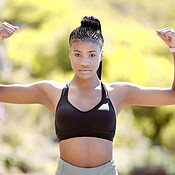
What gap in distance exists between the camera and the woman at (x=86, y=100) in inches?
91.4

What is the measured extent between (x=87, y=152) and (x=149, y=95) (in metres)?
0.49

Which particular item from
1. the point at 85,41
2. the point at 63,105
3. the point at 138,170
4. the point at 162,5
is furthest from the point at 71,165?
the point at 162,5

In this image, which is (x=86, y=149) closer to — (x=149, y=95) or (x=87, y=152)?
(x=87, y=152)

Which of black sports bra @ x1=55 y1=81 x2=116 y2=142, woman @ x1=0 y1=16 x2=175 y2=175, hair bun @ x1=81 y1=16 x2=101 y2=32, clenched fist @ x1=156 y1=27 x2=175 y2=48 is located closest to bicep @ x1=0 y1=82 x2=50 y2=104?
woman @ x1=0 y1=16 x2=175 y2=175

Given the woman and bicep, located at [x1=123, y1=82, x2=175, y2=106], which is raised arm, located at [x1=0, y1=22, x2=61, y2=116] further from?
bicep, located at [x1=123, y1=82, x2=175, y2=106]

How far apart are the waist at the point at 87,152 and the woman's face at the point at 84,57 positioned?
355 mm

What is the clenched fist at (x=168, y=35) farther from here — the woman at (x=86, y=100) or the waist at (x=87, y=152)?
the waist at (x=87, y=152)

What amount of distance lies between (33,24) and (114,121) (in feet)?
29.6

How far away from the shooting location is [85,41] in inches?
92.7

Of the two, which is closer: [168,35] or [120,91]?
[168,35]

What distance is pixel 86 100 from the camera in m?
2.40

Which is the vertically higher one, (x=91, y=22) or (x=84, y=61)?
(x=91, y=22)

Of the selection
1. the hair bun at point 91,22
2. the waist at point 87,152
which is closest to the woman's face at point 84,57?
the hair bun at point 91,22

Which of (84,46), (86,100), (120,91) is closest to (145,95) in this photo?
(120,91)
